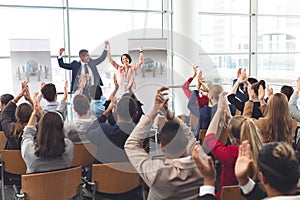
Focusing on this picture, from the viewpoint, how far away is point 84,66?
23.8 feet

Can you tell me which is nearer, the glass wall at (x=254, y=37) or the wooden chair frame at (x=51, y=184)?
the wooden chair frame at (x=51, y=184)

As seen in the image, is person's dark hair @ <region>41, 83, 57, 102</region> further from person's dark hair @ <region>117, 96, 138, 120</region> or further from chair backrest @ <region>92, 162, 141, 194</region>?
chair backrest @ <region>92, 162, 141, 194</region>

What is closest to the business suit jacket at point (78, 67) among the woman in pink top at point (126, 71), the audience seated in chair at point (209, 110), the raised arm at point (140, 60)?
the woman in pink top at point (126, 71)

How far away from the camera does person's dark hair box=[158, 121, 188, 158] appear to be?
229cm

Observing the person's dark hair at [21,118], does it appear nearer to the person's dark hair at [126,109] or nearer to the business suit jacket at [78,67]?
the person's dark hair at [126,109]

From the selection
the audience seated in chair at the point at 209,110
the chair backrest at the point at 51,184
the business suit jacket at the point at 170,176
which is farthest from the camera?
the audience seated in chair at the point at 209,110

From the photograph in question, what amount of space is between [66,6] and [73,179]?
210 inches

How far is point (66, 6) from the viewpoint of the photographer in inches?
300

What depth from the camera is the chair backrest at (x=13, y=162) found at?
366 centimetres

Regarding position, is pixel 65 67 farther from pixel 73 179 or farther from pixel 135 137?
pixel 135 137

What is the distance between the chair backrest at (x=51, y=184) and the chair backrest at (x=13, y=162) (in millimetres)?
804

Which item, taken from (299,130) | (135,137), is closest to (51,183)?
(135,137)

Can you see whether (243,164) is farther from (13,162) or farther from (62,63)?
(62,63)

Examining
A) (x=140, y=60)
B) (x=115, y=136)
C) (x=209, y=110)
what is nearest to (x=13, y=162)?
(x=115, y=136)
